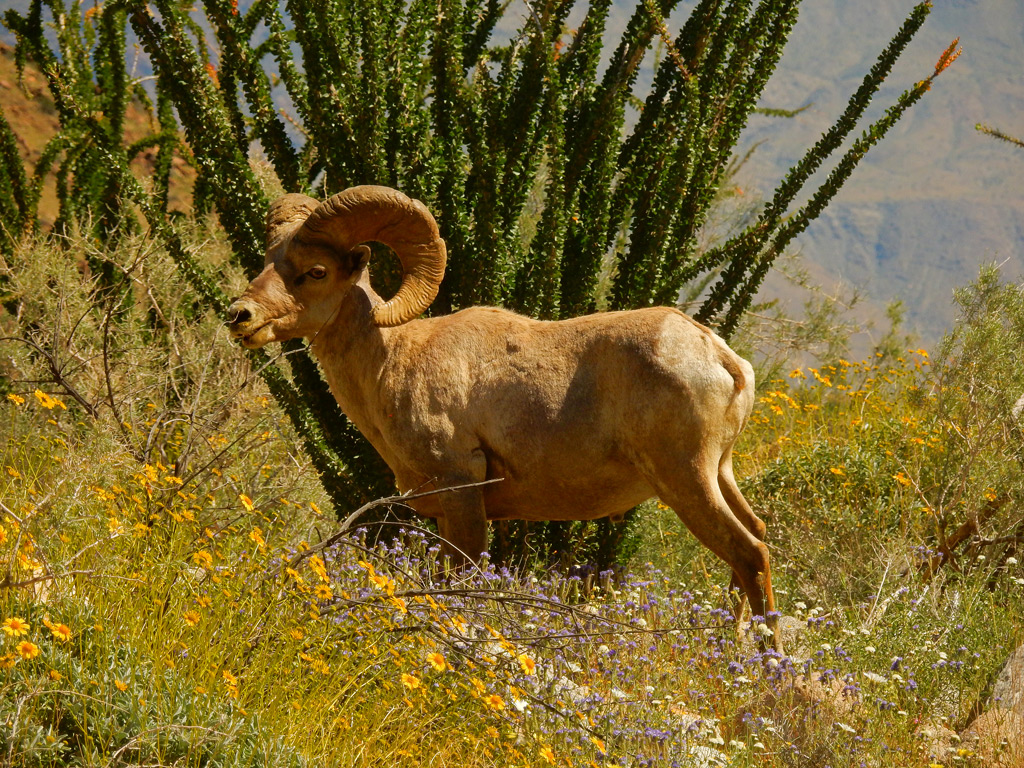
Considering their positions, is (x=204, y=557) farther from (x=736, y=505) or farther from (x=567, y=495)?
(x=736, y=505)

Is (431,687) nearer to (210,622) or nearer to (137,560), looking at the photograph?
(210,622)

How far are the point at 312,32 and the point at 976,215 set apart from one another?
161ft

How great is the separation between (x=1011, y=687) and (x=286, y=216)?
4338 mm

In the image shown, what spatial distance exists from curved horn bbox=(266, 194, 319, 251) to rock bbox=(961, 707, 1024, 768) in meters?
4.13

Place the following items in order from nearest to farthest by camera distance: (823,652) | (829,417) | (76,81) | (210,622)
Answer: (210,622)
(823,652)
(829,417)
(76,81)

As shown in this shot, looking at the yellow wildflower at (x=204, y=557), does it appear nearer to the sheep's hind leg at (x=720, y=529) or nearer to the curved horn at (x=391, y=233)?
the curved horn at (x=391, y=233)

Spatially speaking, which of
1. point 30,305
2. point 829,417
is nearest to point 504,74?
point 829,417

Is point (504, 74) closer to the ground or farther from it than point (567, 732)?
farther from it

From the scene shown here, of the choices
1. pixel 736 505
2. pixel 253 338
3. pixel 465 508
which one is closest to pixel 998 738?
pixel 736 505

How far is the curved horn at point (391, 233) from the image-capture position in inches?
216

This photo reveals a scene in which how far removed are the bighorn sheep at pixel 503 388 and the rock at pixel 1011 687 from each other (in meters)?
1.13

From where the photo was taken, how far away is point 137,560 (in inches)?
172

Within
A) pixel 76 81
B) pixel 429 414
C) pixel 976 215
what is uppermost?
pixel 76 81

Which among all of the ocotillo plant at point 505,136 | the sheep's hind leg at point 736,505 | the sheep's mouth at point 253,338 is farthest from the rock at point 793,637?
the sheep's mouth at point 253,338
